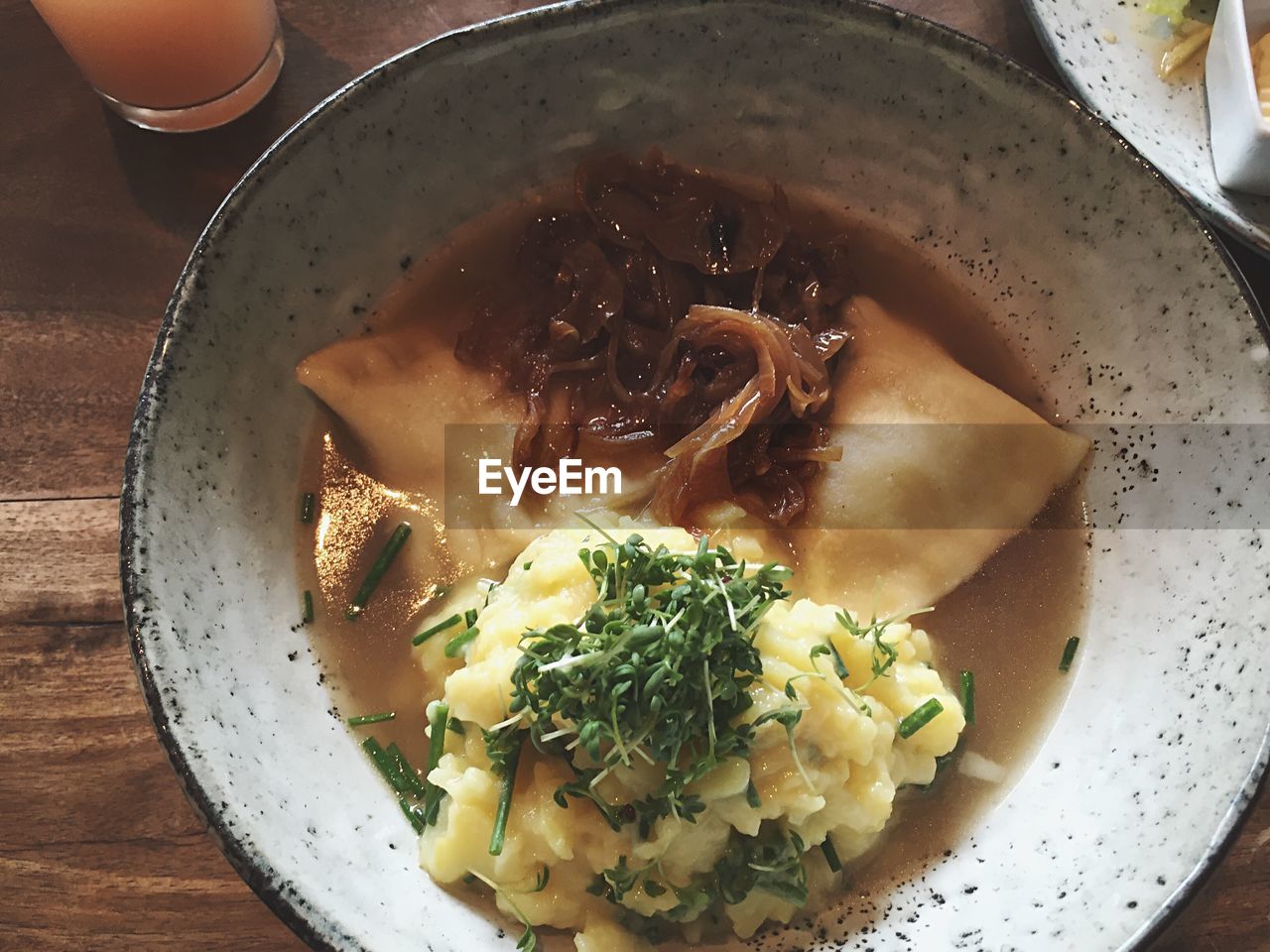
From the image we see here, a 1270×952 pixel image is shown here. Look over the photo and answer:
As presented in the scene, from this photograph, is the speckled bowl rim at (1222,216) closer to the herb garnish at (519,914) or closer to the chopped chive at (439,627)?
the chopped chive at (439,627)

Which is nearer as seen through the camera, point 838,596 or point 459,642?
point 459,642

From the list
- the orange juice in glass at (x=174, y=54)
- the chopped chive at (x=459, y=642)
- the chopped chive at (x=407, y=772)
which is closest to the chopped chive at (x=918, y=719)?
the chopped chive at (x=459, y=642)

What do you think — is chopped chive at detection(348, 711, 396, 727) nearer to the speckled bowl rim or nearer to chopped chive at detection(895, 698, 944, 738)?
chopped chive at detection(895, 698, 944, 738)

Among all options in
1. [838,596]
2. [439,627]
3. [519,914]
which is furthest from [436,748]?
[838,596]

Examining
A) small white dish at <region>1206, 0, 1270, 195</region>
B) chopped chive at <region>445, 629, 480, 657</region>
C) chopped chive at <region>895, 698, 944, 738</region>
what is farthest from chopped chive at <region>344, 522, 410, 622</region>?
small white dish at <region>1206, 0, 1270, 195</region>

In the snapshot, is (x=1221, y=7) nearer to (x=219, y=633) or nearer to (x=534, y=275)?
(x=534, y=275)

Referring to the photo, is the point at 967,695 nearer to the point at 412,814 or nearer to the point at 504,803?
the point at 504,803
